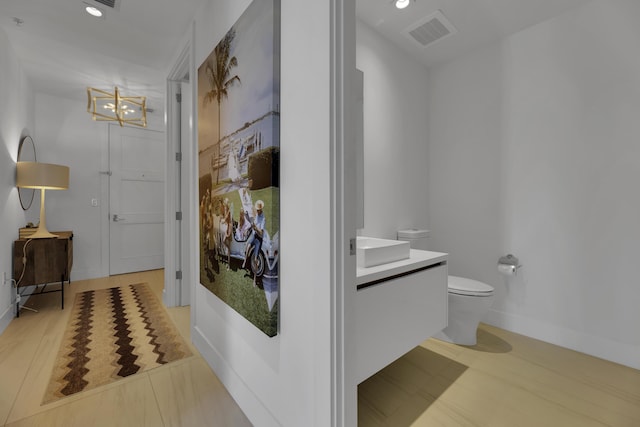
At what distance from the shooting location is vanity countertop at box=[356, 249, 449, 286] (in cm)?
126

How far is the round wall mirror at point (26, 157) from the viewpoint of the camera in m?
2.97

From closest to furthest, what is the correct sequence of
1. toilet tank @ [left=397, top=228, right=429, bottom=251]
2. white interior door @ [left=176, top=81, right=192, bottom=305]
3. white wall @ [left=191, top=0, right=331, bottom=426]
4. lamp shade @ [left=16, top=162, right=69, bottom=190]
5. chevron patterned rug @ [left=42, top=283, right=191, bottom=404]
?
white wall @ [left=191, top=0, right=331, bottom=426]
chevron patterned rug @ [left=42, top=283, right=191, bottom=404]
toilet tank @ [left=397, top=228, right=429, bottom=251]
lamp shade @ [left=16, top=162, right=69, bottom=190]
white interior door @ [left=176, top=81, right=192, bottom=305]

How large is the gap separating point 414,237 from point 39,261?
356 cm

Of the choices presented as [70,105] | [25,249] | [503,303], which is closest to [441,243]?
[503,303]

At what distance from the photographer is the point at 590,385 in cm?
168

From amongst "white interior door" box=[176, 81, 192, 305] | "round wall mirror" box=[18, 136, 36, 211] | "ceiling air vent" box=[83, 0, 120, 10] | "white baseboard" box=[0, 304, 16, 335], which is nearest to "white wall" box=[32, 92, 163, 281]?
"round wall mirror" box=[18, 136, 36, 211]

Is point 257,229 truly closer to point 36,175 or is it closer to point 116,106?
point 116,106

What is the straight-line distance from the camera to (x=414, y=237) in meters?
2.58

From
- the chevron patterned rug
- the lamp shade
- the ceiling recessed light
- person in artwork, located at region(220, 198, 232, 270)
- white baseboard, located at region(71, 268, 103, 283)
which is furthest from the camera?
white baseboard, located at region(71, 268, 103, 283)

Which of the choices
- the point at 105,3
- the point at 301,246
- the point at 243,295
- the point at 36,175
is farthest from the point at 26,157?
the point at 301,246

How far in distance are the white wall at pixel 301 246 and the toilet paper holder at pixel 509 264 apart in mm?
2036

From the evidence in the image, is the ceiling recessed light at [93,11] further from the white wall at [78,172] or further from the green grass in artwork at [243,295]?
the white wall at [78,172]

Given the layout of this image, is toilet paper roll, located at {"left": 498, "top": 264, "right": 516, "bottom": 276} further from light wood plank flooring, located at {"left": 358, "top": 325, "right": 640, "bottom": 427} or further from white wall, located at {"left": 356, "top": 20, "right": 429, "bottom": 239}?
white wall, located at {"left": 356, "top": 20, "right": 429, "bottom": 239}

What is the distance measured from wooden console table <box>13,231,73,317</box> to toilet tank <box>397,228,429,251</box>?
3259 mm
